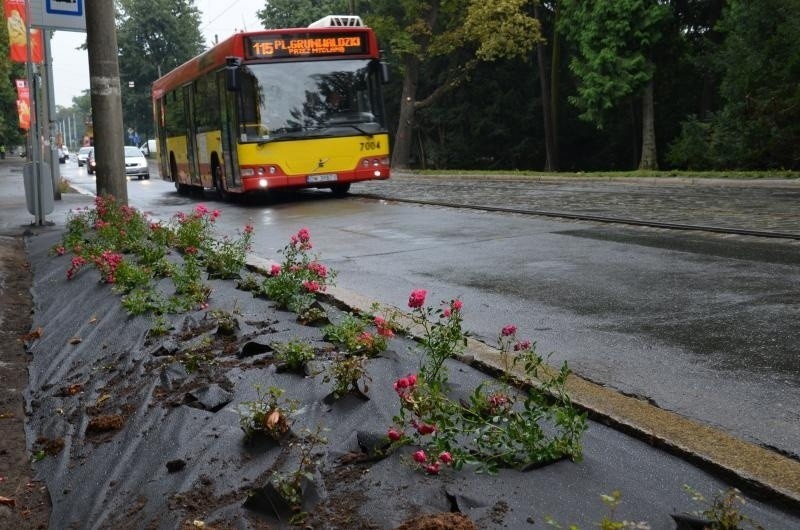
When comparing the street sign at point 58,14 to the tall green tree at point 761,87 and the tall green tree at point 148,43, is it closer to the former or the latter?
the tall green tree at point 761,87

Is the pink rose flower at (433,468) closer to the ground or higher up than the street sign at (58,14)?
closer to the ground

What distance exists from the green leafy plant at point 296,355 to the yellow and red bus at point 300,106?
47.0ft

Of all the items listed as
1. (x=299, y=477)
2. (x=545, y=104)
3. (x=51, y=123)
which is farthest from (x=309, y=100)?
(x=545, y=104)

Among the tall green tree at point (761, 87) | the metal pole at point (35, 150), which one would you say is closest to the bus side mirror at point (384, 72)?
the metal pole at point (35, 150)

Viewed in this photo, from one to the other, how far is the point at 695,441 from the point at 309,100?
54.8 ft

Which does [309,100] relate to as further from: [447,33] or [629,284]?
[447,33]

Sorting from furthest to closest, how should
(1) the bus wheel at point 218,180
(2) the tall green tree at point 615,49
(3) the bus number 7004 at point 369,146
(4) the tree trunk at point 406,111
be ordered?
(4) the tree trunk at point 406,111 < (2) the tall green tree at point 615,49 < (1) the bus wheel at point 218,180 < (3) the bus number 7004 at point 369,146

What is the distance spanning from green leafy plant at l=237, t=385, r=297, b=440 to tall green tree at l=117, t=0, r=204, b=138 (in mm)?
95194

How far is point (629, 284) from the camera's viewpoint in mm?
7781

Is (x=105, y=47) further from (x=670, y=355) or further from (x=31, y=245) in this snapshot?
(x=670, y=355)

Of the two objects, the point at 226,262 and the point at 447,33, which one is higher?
the point at 447,33

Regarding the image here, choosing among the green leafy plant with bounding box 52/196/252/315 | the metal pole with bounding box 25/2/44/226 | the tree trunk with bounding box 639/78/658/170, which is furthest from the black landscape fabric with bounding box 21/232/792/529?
the tree trunk with bounding box 639/78/658/170

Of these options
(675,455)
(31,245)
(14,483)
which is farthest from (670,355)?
→ (31,245)

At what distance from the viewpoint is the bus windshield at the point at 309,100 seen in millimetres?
19188
